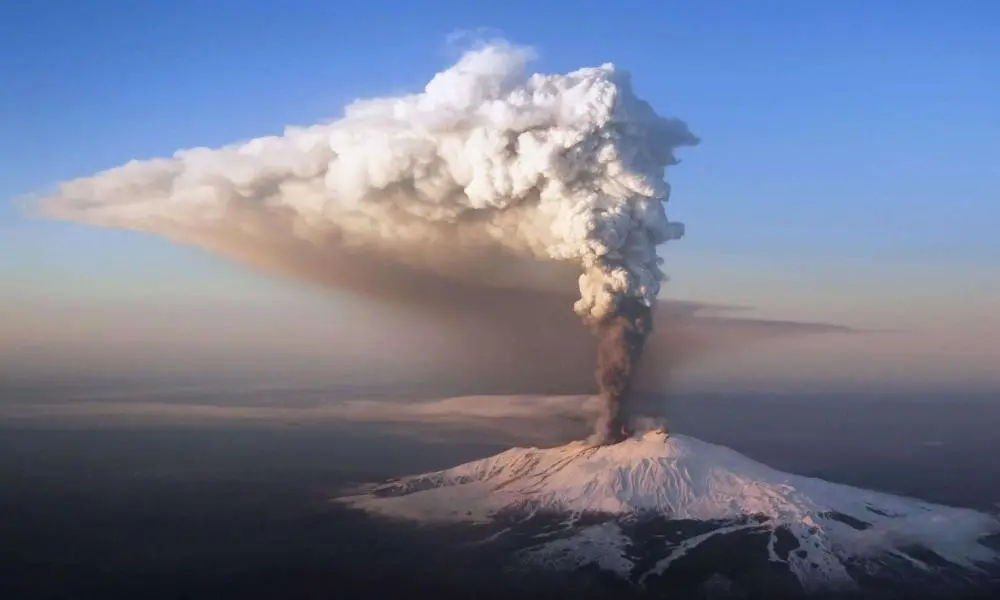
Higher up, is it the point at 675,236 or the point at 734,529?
the point at 675,236

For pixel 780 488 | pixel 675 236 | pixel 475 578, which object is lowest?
pixel 475 578

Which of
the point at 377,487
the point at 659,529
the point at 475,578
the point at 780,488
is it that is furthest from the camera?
the point at 377,487

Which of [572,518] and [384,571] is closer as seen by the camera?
[384,571]

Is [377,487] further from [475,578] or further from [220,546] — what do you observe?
[475,578]

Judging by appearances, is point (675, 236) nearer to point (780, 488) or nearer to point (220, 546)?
point (780, 488)

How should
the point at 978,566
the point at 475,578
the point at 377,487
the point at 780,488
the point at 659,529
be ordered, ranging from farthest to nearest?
1. the point at 377,487
2. the point at 780,488
3. the point at 659,529
4. the point at 978,566
5. the point at 475,578

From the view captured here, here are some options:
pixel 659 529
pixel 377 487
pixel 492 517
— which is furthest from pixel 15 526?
pixel 659 529

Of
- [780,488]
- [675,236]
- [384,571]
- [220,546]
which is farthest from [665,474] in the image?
[220,546]
